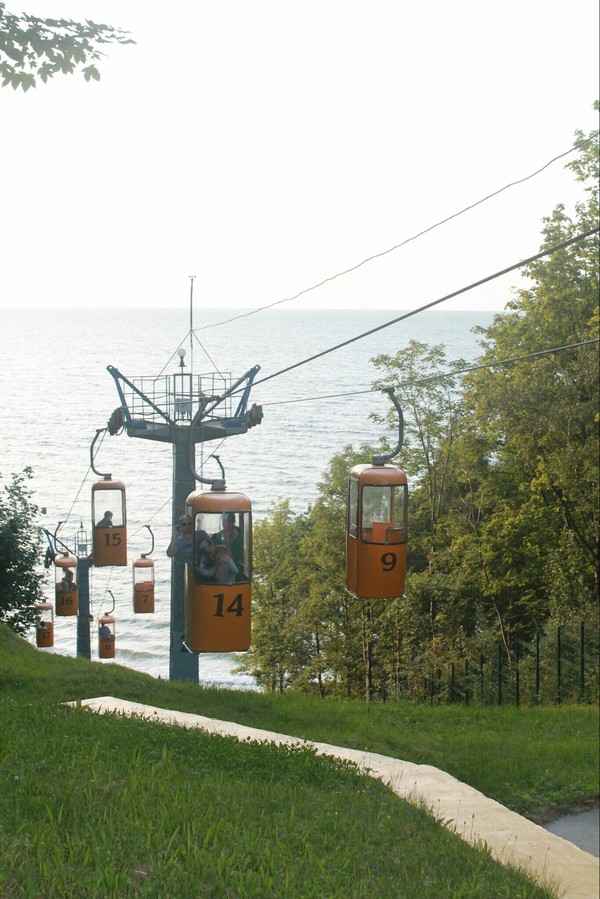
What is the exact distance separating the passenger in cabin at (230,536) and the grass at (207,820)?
6.54ft

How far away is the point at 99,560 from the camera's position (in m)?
18.7

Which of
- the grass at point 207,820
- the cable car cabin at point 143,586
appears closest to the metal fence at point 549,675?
the grass at point 207,820

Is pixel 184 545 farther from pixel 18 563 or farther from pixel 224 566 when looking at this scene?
pixel 18 563

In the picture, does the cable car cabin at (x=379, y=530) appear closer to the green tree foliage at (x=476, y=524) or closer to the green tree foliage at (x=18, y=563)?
the green tree foliage at (x=476, y=524)

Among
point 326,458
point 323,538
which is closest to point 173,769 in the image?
point 323,538

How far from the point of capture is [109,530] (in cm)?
1873

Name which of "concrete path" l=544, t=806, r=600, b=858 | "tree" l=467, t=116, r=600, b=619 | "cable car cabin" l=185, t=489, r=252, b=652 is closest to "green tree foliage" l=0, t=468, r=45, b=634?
"tree" l=467, t=116, r=600, b=619

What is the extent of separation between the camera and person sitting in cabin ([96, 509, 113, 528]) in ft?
61.1

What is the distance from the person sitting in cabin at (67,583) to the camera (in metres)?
25.8

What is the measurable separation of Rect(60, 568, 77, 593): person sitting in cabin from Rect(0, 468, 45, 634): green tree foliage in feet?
1.94

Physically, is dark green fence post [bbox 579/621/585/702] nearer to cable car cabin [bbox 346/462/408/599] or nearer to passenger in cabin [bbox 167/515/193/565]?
cable car cabin [bbox 346/462/408/599]

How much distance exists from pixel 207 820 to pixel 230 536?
3.27 meters


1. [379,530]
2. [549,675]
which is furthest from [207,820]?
[549,675]

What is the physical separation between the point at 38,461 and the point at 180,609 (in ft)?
112
